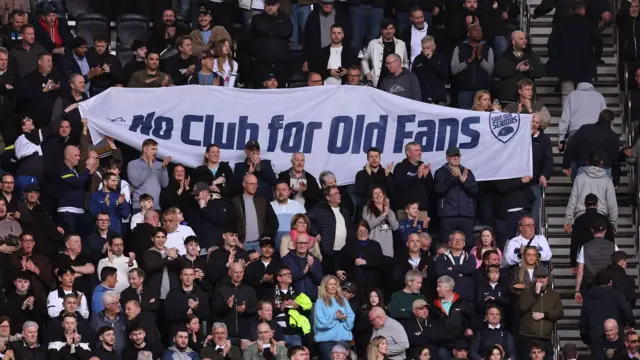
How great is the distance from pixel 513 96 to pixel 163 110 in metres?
4.37

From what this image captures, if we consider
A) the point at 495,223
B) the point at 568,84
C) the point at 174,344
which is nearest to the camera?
the point at 174,344

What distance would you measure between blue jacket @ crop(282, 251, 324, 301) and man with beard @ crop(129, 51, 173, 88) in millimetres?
3516

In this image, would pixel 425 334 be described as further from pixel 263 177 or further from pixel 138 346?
pixel 138 346

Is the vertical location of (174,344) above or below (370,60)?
below

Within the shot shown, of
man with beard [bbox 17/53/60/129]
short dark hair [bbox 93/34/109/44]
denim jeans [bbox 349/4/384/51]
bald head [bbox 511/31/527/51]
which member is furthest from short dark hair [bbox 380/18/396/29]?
man with beard [bbox 17/53/60/129]

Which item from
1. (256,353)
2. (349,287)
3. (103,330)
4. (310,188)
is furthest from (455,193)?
(103,330)

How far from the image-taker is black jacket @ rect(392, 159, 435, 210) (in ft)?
85.3

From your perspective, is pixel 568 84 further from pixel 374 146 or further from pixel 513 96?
pixel 374 146

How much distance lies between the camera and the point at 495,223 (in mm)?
26344

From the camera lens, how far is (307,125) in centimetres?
2702

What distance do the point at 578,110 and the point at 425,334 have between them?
14.1ft

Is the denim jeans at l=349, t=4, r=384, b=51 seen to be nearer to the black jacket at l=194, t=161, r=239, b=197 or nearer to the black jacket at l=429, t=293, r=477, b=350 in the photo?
the black jacket at l=194, t=161, r=239, b=197

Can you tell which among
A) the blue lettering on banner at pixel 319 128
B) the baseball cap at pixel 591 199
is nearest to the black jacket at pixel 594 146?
the baseball cap at pixel 591 199

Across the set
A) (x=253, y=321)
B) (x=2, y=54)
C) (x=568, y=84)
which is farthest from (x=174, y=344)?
(x=568, y=84)
